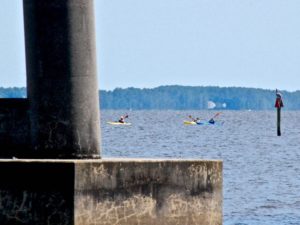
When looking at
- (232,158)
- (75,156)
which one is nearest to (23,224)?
(75,156)

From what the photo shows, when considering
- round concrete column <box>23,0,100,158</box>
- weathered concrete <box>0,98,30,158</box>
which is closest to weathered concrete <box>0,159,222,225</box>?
round concrete column <box>23,0,100,158</box>

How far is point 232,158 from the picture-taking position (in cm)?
5922

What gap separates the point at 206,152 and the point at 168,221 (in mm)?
50592

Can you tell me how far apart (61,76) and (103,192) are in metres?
1.57

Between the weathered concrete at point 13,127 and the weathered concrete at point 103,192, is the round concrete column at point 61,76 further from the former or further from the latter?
the weathered concrete at point 103,192

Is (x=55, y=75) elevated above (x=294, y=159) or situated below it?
above

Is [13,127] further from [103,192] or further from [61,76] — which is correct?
[103,192]

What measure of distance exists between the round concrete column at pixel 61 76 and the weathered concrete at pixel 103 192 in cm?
78

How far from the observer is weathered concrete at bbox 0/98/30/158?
15203 mm

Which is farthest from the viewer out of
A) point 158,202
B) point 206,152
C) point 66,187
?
point 206,152

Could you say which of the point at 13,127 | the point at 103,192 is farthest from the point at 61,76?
the point at 103,192

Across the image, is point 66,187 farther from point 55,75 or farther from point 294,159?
point 294,159

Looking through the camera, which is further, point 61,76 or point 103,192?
point 61,76

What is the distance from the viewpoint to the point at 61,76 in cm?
1433
